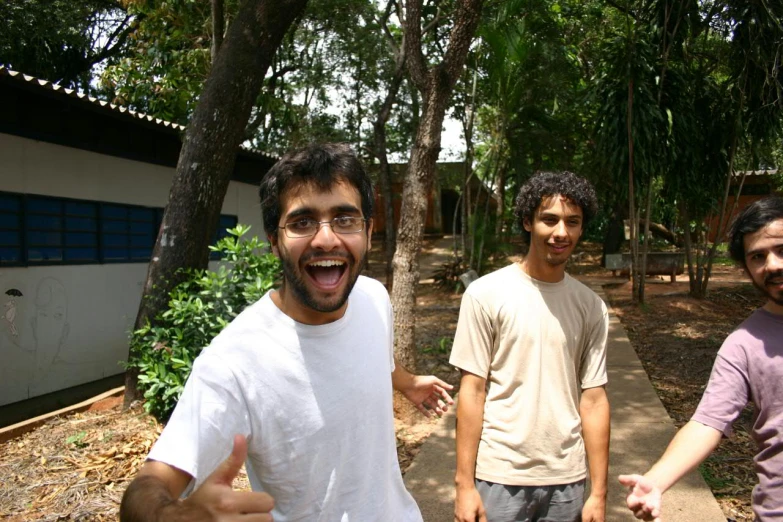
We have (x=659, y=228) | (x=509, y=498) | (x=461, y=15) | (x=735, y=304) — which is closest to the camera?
(x=509, y=498)

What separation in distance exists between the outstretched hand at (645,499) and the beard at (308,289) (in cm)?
106

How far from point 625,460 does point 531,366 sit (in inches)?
109

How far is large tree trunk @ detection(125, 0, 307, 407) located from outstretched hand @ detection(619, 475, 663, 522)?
183 inches

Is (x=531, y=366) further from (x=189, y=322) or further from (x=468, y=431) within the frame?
(x=189, y=322)

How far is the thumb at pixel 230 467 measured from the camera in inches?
48.0

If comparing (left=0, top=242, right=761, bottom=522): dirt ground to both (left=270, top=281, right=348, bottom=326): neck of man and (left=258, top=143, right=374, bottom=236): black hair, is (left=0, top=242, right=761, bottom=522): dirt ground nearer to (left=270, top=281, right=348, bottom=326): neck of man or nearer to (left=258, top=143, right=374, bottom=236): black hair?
(left=270, top=281, right=348, bottom=326): neck of man

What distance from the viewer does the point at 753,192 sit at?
2727 cm

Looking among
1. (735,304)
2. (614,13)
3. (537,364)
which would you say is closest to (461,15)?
(537,364)

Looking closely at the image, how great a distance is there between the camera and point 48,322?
24.9ft

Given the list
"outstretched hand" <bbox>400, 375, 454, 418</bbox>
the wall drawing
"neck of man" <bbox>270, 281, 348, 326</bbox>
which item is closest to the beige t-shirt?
"outstretched hand" <bbox>400, 375, 454, 418</bbox>

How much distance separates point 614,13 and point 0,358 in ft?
Answer: 51.9

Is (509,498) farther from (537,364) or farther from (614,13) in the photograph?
(614,13)

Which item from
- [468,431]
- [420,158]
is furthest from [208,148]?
[468,431]

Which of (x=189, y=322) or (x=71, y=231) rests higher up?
(x=71, y=231)
